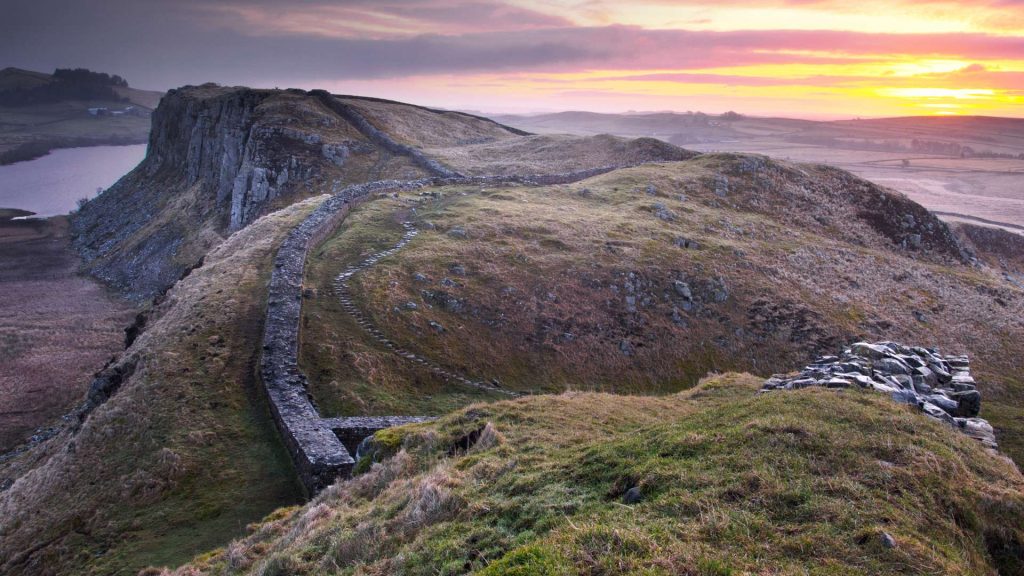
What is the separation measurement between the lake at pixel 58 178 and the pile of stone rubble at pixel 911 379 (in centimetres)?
14475

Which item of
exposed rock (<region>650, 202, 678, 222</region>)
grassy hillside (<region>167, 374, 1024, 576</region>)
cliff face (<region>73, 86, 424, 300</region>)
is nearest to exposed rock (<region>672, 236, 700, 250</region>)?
exposed rock (<region>650, 202, 678, 222</region>)

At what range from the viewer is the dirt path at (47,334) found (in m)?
38.8

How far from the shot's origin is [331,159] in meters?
76.0

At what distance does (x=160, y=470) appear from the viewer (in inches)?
810

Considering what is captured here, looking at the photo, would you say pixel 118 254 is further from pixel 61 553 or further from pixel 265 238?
pixel 61 553

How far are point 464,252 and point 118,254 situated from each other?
6678 centimetres

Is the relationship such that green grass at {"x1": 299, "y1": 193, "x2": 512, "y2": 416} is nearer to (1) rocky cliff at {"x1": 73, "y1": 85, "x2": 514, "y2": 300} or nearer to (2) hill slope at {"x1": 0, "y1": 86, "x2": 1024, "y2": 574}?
(2) hill slope at {"x1": 0, "y1": 86, "x2": 1024, "y2": 574}

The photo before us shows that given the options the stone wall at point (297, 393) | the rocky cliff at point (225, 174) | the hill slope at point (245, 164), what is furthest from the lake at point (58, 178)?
the stone wall at point (297, 393)

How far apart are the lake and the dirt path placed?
49.9 meters

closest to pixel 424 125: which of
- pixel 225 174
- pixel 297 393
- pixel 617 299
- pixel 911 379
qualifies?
pixel 225 174

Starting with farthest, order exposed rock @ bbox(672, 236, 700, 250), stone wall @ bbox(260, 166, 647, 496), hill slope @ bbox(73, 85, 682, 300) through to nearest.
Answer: hill slope @ bbox(73, 85, 682, 300) → exposed rock @ bbox(672, 236, 700, 250) → stone wall @ bbox(260, 166, 647, 496)

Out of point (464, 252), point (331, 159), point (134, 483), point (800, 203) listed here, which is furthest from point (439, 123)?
point (134, 483)

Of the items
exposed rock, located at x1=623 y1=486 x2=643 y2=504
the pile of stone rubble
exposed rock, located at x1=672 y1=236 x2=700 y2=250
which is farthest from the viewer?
exposed rock, located at x1=672 y1=236 x2=700 y2=250

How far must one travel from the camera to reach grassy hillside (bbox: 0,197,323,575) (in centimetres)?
1808
